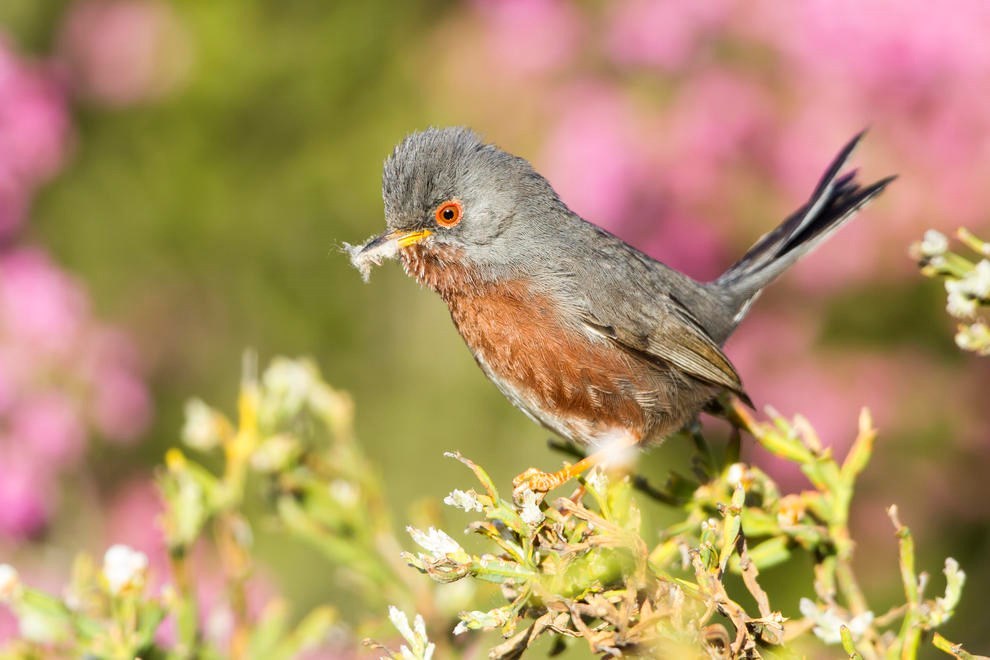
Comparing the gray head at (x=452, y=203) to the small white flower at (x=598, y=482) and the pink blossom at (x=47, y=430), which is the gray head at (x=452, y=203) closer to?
the small white flower at (x=598, y=482)

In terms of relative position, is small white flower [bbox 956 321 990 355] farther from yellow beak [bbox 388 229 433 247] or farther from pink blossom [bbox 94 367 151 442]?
pink blossom [bbox 94 367 151 442]

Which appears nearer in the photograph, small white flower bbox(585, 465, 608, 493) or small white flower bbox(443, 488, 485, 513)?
small white flower bbox(443, 488, 485, 513)

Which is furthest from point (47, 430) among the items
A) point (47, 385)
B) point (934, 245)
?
point (934, 245)

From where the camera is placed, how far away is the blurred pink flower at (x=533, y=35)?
5082mm

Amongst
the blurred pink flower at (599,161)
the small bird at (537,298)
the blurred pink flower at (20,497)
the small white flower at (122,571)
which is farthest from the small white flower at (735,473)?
the blurred pink flower at (20,497)

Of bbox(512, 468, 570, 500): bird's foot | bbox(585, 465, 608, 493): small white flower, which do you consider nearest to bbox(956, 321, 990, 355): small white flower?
bbox(585, 465, 608, 493): small white flower

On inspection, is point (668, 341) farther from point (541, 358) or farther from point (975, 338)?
point (975, 338)

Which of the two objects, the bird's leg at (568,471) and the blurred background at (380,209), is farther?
the blurred background at (380,209)

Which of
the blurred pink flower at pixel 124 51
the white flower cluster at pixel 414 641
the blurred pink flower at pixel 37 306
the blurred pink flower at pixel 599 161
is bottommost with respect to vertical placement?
the white flower cluster at pixel 414 641

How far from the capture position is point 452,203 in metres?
3.36

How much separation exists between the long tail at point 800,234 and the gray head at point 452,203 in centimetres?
97

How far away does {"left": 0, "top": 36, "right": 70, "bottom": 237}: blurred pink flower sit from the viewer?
15.4 feet

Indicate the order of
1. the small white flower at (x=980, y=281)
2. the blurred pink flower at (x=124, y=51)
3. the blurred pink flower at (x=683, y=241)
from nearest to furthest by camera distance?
1. the small white flower at (x=980, y=281)
2. the blurred pink flower at (x=683, y=241)
3. the blurred pink flower at (x=124, y=51)

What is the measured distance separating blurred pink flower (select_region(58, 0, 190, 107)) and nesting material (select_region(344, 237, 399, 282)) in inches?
97.4
